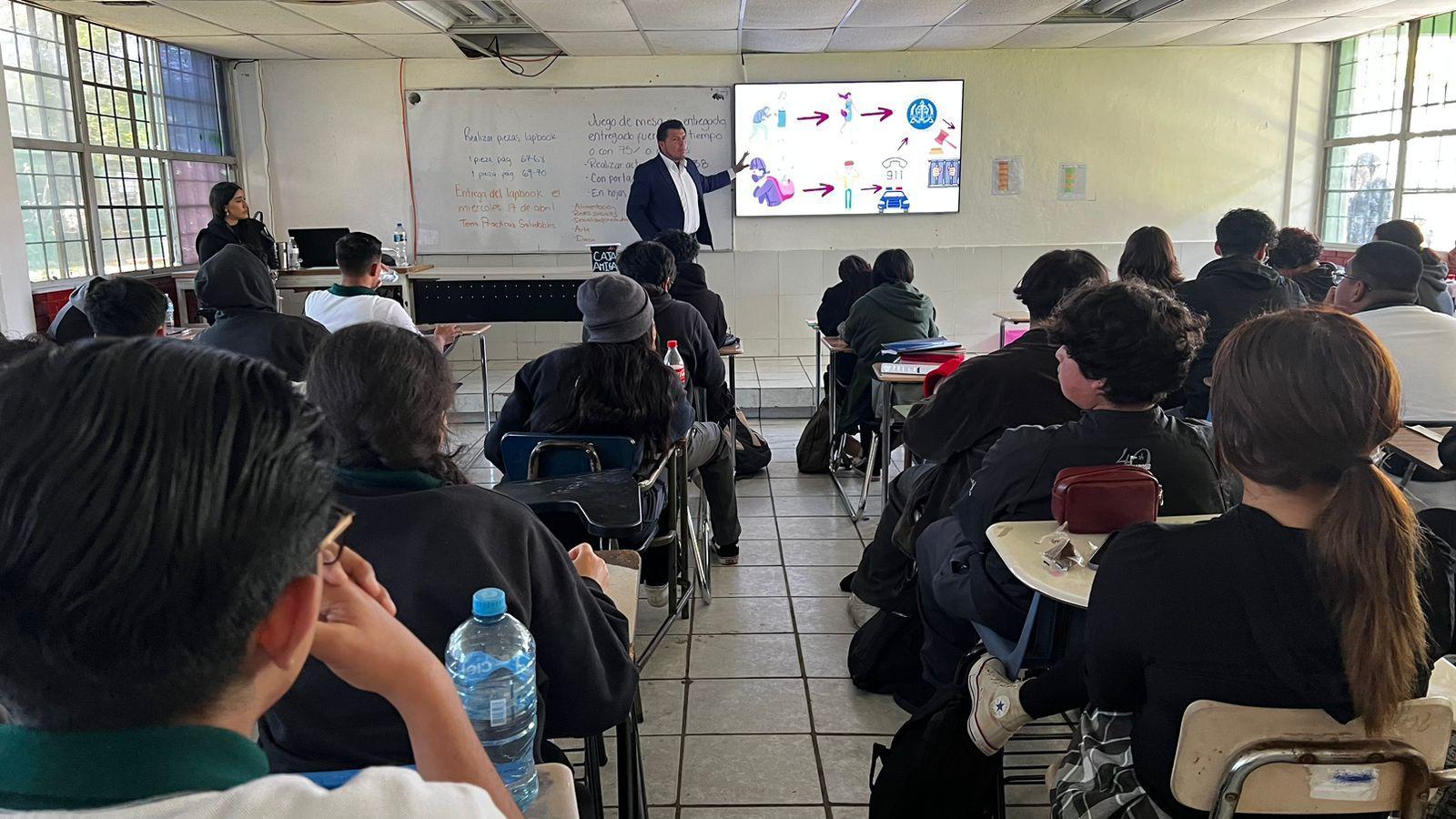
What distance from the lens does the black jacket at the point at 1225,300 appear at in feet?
12.2

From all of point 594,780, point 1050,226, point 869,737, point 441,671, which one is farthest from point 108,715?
point 1050,226

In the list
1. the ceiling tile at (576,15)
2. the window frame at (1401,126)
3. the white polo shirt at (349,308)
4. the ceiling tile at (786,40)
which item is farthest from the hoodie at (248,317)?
the window frame at (1401,126)

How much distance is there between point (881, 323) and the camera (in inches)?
168

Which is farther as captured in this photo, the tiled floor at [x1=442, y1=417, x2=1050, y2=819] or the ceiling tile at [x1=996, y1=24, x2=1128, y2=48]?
the ceiling tile at [x1=996, y1=24, x2=1128, y2=48]

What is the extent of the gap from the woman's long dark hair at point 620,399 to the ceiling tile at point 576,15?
326 cm

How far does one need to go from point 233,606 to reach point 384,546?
2.43ft

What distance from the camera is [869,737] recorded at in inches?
99.9

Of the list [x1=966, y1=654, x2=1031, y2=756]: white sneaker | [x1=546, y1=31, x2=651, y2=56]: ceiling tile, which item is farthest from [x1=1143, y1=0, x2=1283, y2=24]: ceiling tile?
[x1=966, y1=654, x2=1031, y2=756]: white sneaker

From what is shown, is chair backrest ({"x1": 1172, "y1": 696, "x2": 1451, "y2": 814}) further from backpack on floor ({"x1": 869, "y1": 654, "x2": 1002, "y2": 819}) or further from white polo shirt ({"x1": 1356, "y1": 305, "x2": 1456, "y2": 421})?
white polo shirt ({"x1": 1356, "y1": 305, "x2": 1456, "y2": 421})

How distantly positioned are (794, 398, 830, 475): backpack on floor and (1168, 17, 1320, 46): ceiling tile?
3845 mm

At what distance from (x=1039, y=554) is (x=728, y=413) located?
245cm

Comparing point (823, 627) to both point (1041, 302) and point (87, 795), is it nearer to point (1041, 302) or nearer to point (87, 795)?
point (1041, 302)

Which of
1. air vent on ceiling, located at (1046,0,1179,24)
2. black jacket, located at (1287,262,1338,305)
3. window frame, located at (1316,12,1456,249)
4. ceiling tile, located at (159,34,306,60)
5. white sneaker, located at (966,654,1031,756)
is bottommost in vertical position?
white sneaker, located at (966,654,1031,756)

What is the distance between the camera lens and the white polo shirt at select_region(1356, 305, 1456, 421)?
3.02 metres
